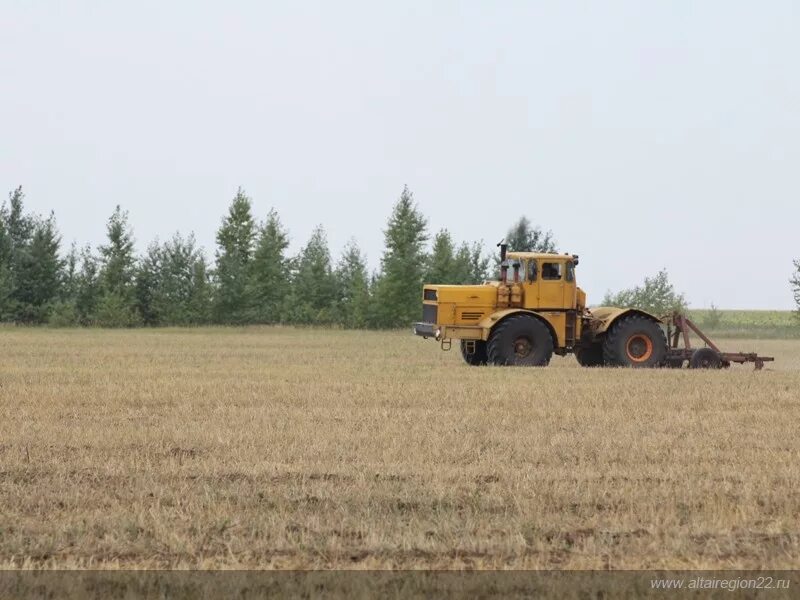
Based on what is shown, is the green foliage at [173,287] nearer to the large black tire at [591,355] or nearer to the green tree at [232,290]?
the green tree at [232,290]

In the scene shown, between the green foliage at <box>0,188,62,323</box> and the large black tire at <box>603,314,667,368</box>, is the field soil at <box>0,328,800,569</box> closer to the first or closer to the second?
the large black tire at <box>603,314,667,368</box>

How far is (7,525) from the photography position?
8.20m

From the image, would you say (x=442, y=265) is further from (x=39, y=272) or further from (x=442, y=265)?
(x=39, y=272)

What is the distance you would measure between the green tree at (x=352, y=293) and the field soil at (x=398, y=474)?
4469 cm

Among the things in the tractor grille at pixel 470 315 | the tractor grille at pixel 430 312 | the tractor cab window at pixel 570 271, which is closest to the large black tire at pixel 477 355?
the tractor grille at pixel 470 315

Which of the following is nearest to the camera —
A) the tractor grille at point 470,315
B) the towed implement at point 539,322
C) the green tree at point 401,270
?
the towed implement at point 539,322

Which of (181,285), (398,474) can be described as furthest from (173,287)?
(398,474)

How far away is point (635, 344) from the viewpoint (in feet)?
82.6

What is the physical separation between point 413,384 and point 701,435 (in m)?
7.32

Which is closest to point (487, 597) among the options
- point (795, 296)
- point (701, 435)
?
→ point (701, 435)

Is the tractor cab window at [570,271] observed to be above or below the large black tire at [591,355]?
above

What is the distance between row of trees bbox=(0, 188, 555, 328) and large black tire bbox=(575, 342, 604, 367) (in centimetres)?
3342

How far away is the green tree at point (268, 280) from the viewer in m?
66.4

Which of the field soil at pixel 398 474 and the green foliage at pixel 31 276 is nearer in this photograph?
the field soil at pixel 398 474
